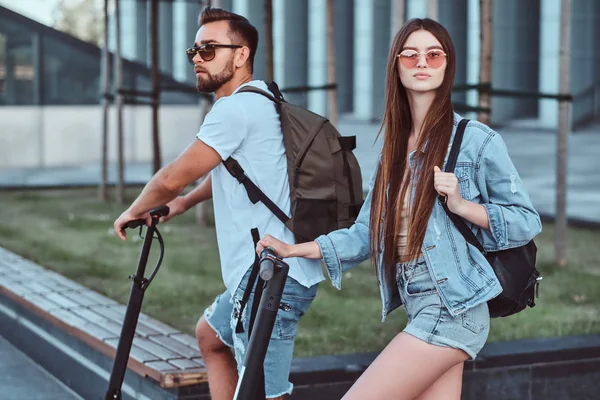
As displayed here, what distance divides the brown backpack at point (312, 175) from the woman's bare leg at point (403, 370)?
756 mm

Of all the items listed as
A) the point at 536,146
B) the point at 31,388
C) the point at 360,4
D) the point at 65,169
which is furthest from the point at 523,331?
the point at 360,4

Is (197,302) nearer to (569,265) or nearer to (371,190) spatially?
(569,265)

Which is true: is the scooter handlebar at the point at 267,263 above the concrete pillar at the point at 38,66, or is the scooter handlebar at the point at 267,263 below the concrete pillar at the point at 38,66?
below

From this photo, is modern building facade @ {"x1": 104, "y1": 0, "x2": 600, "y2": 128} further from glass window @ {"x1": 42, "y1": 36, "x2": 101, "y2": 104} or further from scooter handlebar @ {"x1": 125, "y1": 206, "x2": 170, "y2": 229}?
scooter handlebar @ {"x1": 125, "y1": 206, "x2": 170, "y2": 229}

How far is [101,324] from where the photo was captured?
20.7 ft

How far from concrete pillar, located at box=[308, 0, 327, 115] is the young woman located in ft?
98.0

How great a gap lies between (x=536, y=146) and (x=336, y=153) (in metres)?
20.3

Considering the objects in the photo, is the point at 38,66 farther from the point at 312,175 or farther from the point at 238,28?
the point at 312,175

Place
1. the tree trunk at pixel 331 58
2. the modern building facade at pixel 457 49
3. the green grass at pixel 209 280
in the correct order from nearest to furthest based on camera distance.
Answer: the green grass at pixel 209 280 < the tree trunk at pixel 331 58 < the modern building facade at pixel 457 49

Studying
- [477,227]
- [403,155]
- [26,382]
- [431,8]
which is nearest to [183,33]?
[431,8]

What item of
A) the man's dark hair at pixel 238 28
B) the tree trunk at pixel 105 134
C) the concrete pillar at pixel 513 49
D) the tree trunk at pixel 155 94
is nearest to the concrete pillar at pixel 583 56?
the concrete pillar at pixel 513 49

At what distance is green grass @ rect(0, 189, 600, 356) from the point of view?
21.8 feet

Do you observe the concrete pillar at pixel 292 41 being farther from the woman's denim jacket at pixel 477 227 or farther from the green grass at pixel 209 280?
the woman's denim jacket at pixel 477 227

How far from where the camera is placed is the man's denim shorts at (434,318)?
10.8ft
